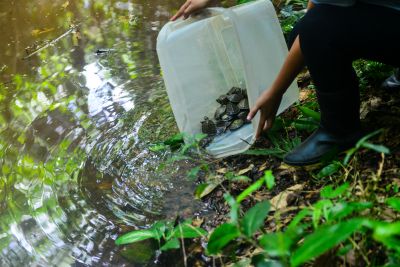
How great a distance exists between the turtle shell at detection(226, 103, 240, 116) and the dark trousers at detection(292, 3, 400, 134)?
54 centimetres

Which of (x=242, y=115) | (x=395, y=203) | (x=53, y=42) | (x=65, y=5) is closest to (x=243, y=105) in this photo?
(x=242, y=115)

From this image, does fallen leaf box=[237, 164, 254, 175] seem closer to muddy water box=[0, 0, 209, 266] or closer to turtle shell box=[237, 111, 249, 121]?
muddy water box=[0, 0, 209, 266]

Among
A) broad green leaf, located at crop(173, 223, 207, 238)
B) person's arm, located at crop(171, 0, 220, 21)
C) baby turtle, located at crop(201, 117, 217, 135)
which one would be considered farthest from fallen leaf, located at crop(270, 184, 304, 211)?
person's arm, located at crop(171, 0, 220, 21)

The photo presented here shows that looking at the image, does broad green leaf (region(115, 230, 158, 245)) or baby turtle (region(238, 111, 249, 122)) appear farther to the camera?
baby turtle (region(238, 111, 249, 122))

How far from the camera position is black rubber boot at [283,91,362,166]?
4.79 feet

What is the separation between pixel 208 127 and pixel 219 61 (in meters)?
0.33

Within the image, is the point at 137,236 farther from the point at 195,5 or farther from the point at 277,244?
the point at 195,5

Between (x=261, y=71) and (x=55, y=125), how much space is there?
1.15m

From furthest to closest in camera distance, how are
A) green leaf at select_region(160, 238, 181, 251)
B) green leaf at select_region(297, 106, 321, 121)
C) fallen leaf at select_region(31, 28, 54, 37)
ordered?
fallen leaf at select_region(31, 28, 54, 37) < green leaf at select_region(297, 106, 321, 121) < green leaf at select_region(160, 238, 181, 251)

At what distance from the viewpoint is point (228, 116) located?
2041mm

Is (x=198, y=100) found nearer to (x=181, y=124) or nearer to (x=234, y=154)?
(x=181, y=124)

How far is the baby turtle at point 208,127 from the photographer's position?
200 centimetres

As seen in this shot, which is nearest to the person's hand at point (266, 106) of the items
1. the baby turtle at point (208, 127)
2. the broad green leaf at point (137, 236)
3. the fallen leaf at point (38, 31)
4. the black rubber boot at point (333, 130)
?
the black rubber boot at point (333, 130)

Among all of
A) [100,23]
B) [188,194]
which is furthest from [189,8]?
[100,23]
